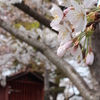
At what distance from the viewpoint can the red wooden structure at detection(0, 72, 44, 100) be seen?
570 cm

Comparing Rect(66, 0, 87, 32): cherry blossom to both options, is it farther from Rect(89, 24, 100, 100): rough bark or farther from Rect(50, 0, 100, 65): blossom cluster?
Rect(89, 24, 100, 100): rough bark

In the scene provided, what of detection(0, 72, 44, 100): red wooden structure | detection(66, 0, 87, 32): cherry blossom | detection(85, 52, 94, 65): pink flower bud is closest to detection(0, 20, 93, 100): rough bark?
detection(85, 52, 94, 65): pink flower bud

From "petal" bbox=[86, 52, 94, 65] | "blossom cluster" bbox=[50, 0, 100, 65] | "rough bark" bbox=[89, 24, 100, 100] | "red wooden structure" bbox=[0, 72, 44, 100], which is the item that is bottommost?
"petal" bbox=[86, 52, 94, 65]

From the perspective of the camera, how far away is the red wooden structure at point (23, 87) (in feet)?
18.7

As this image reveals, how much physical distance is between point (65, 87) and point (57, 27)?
585 cm

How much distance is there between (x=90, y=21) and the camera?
53 centimetres

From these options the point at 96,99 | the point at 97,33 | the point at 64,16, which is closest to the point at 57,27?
the point at 64,16

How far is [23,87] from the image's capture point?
19.7 feet

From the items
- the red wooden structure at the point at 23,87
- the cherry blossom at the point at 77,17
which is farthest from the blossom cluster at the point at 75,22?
the red wooden structure at the point at 23,87

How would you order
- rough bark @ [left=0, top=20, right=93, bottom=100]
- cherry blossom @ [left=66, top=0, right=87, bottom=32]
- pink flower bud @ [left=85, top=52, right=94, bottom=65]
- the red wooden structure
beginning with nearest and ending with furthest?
cherry blossom @ [left=66, top=0, right=87, bottom=32], pink flower bud @ [left=85, top=52, right=94, bottom=65], rough bark @ [left=0, top=20, right=93, bottom=100], the red wooden structure

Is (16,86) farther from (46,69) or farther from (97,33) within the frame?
(97,33)

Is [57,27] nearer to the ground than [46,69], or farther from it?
nearer to the ground

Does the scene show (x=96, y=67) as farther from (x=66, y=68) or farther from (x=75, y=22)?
(x=75, y=22)

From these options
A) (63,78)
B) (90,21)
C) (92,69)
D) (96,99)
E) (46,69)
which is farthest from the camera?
(63,78)
